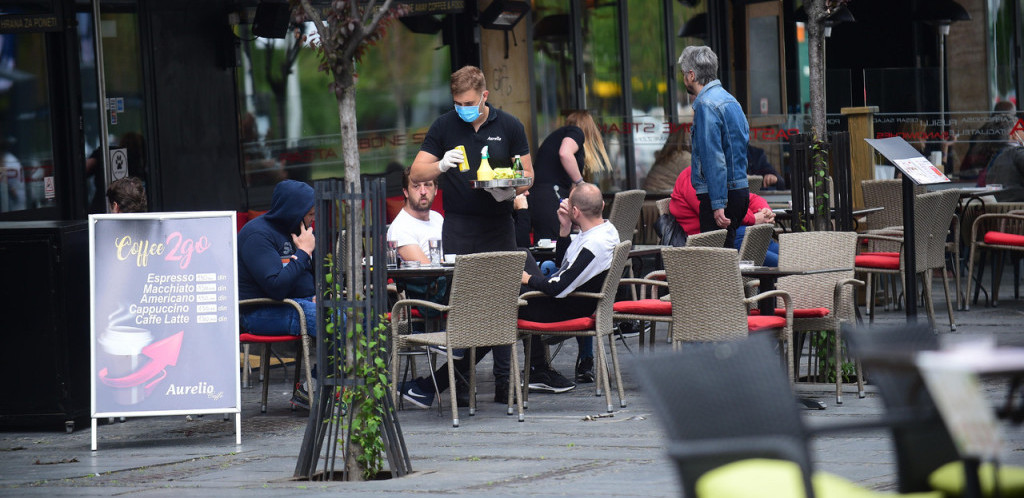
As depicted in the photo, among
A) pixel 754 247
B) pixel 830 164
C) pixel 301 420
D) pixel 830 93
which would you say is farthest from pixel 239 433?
pixel 830 93

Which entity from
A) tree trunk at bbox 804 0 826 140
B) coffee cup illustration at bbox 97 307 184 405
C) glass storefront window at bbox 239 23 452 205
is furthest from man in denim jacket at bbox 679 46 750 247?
glass storefront window at bbox 239 23 452 205

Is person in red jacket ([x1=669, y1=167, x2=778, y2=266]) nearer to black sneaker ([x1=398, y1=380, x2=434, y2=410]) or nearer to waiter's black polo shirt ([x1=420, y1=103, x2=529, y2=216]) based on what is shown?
waiter's black polo shirt ([x1=420, y1=103, x2=529, y2=216])

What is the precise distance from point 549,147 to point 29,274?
4.69 meters

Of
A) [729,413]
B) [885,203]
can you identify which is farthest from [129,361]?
[885,203]

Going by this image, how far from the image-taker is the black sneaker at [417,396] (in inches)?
332

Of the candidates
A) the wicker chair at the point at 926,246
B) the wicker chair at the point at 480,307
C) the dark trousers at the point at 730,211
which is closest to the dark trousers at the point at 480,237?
the wicker chair at the point at 480,307

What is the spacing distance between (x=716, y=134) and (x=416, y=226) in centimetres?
199

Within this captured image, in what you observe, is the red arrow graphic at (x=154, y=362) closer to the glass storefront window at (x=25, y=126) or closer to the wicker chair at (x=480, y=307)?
the wicker chair at (x=480, y=307)

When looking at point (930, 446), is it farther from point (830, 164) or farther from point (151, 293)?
point (830, 164)

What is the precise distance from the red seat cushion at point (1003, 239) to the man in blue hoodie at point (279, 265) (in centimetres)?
587

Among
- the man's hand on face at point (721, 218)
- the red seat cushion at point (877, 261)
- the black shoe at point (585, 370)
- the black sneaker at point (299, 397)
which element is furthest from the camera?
the red seat cushion at point (877, 261)

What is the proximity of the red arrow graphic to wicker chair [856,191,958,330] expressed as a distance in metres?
4.98

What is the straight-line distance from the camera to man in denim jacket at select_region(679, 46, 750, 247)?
8555 mm

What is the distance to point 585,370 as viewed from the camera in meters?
9.20
